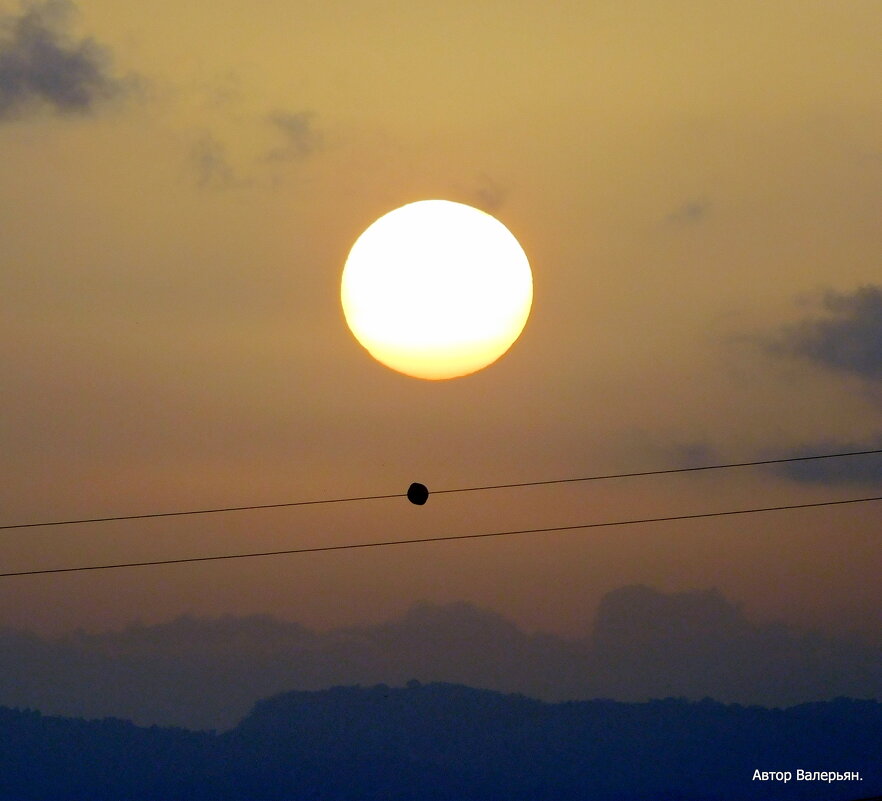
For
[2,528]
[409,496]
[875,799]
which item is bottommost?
[875,799]

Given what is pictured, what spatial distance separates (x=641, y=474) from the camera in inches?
1927

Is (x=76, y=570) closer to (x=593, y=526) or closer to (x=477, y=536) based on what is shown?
(x=477, y=536)

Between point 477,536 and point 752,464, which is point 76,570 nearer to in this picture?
point 477,536

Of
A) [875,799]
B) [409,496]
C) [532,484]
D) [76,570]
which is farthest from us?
[76,570]

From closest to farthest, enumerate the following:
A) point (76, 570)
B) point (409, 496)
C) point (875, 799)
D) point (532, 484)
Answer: point (409, 496), point (875, 799), point (532, 484), point (76, 570)

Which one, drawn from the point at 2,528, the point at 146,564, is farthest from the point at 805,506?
the point at 2,528

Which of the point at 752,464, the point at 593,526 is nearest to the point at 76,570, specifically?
the point at 593,526

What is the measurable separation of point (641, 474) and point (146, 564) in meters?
21.8

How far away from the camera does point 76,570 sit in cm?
5278

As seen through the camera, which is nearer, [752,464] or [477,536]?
[752,464]

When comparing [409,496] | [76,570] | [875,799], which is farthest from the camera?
[76,570]

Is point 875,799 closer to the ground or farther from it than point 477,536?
closer to the ground

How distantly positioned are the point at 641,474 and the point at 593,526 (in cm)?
525

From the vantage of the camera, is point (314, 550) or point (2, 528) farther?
point (314, 550)
